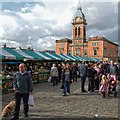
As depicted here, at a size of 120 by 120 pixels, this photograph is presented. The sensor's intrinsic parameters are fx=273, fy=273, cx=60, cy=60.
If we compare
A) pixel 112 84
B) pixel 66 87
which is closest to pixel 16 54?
pixel 66 87

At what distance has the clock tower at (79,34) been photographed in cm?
9762

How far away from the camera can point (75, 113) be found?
8648 mm

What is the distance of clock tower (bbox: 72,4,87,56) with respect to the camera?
97.6 meters

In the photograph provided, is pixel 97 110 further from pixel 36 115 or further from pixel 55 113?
pixel 36 115

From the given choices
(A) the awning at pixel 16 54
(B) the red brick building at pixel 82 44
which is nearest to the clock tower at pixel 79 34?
(B) the red brick building at pixel 82 44

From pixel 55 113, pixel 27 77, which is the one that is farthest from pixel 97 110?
pixel 27 77

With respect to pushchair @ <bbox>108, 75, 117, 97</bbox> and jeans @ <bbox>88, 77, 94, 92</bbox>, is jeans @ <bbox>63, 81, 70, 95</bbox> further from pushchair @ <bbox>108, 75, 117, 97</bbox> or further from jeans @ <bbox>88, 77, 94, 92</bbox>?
pushchair @ <bbox>108, 75, 117, 97</bbox>

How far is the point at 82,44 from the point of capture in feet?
320

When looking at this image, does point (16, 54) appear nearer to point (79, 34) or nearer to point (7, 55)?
point (7, 55)

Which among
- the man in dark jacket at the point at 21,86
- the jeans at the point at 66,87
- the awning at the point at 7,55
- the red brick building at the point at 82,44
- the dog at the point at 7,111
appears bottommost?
the dog at the point at 7,111

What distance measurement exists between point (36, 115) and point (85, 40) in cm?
9178

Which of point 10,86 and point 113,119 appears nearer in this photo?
point 113,119

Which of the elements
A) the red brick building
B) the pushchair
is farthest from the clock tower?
the pushchair

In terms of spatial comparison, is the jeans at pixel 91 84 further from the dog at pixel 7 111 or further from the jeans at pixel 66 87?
the dog at pixel 7 111
